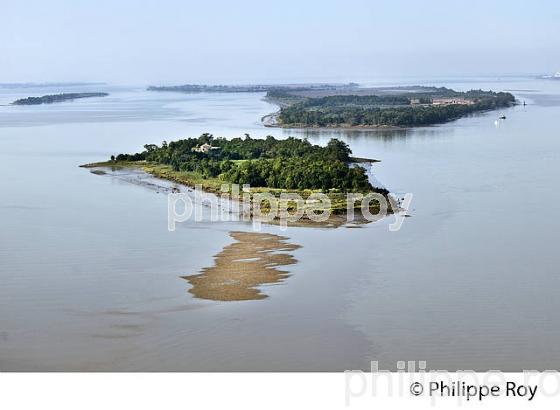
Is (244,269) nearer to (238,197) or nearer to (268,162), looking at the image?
(238,197)

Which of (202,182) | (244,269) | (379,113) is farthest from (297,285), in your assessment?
(379,113)

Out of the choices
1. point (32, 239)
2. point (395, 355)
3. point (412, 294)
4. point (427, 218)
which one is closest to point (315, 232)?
point (427, 218)

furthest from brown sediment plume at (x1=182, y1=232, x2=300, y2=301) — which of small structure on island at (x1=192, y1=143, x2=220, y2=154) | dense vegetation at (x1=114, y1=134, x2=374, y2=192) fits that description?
small structure on island at (x1=192, y1=143, x2=220, y2=154)

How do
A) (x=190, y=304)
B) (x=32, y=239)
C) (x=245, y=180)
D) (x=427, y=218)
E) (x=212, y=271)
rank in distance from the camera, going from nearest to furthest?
1. (x=190, y=304)
2. (x=212, y=271)
3. (x=32, y=239)
4. (x=427, y=218)
5. (x=245, y=180)

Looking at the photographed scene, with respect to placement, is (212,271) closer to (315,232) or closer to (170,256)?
(170,256)

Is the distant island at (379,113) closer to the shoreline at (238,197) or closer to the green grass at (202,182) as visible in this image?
the shoreline at (238,197)

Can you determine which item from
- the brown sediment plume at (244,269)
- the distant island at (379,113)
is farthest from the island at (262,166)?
the distant island at (379,113)

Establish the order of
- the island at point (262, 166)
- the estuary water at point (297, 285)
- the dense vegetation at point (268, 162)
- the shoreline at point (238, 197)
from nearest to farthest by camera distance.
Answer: the estuary water at point (297, 285), the shoreline at point (238, 197), the island at point (262, 166), the dense vegetation at point (268, 162)
